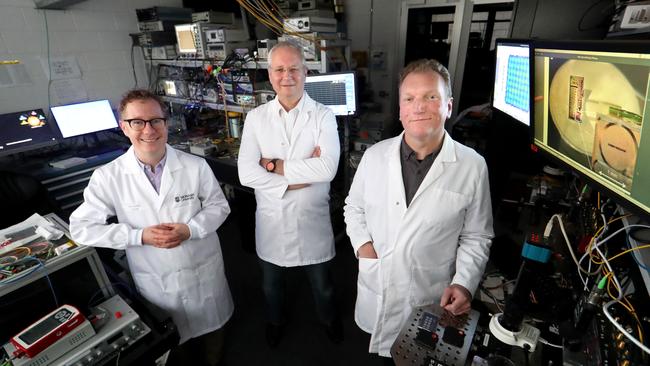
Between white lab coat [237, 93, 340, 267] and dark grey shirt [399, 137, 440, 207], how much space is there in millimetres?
445

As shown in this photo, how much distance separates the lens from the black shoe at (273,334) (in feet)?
6.04

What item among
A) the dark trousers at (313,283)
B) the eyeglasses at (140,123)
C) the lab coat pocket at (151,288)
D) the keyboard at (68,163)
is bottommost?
the dark trousers at (313,283)

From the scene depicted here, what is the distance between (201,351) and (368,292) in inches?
42.1

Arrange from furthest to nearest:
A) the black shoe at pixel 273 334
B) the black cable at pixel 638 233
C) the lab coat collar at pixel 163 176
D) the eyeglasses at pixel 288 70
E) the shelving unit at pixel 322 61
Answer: the shelving unit at pixel 322 61, the black shoe at pixel 273 334, the eyeglasses at pixel 288 70, the lab coat collar at pixel 163 176, the black cable at pixel 638 233

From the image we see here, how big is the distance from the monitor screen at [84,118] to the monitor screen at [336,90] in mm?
2284

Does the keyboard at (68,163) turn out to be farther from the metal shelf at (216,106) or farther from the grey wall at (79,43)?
the metal shelf at (216,106)

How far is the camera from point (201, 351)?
171 centimetres

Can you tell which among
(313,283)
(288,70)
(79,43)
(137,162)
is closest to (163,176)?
(137,162)

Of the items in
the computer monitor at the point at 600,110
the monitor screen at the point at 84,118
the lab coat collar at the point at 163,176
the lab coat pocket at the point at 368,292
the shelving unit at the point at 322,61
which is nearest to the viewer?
the computer monitor at the point at 600,110

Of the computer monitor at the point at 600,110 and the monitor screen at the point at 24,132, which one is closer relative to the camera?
the computer monitor at the point at 600,110

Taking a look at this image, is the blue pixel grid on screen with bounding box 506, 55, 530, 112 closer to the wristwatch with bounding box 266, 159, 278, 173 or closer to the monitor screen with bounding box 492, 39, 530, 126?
the monitor screen with bounding box 492, 39, 530, 126

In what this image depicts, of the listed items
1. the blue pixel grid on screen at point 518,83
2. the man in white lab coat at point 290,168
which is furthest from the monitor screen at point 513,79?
the man in white lab coat at point 290,168

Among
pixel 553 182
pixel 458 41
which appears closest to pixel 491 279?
pixel 553 182

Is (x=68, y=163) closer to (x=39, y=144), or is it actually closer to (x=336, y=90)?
(x=39, y=144)
